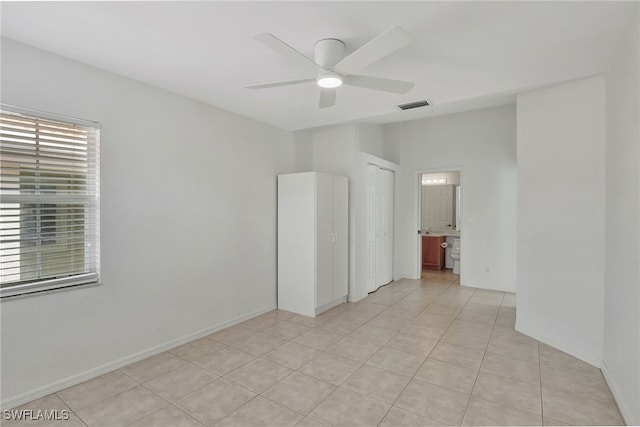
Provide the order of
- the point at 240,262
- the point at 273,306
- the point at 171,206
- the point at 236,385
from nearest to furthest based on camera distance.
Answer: the point at 236,385 → the point at 171,206 → the point at 240,262 → the point at 273,306

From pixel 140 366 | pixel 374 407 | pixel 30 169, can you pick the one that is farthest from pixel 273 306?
pixel 30 169

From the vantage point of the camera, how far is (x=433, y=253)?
23.7ft

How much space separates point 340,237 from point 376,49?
3.03 m

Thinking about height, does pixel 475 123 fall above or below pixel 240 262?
above

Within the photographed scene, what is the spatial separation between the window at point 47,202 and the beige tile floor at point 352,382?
0.94 m

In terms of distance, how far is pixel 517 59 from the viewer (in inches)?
104

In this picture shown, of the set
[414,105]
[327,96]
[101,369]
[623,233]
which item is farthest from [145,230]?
[623,233]

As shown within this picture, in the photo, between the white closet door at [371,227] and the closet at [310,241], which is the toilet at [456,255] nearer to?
the white closet door at [371,227]

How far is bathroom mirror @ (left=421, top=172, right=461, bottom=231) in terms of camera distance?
746cm

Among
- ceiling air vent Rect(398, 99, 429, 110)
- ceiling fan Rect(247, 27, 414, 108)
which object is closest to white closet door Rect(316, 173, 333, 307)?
ceiling air vent Rect(398, 99, 429, 110)

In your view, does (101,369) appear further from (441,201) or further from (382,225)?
(441,201)

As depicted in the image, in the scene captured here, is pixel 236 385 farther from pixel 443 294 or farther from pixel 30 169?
pixel 443 294

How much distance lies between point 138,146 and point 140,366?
6.70 feet

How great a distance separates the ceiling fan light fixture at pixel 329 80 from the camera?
239cm
